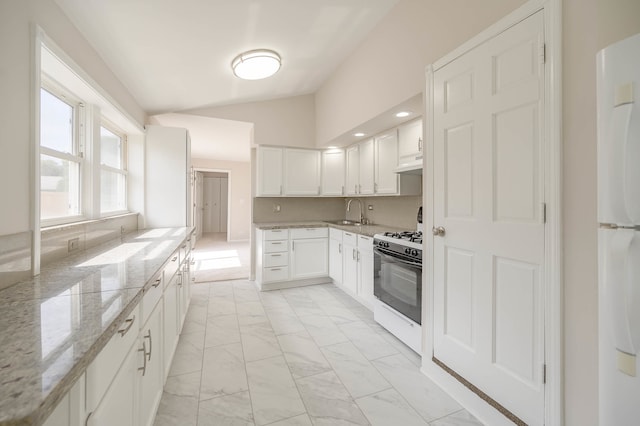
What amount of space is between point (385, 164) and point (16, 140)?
290 cm

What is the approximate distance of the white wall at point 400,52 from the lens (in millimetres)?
1682

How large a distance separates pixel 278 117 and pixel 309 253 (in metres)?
2.05

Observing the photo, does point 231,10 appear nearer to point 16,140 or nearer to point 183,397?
point 16,140

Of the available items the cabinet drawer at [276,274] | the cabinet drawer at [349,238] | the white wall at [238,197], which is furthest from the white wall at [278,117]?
the white wall at [238,197]

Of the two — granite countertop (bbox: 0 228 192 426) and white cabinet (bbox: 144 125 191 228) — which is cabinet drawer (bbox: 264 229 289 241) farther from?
granite countertop (bbox: 0 228 192 426)

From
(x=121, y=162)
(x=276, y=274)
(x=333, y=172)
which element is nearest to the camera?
(x=121, y=162)

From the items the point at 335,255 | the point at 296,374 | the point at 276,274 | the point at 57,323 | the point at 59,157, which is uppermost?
the point at 59,157

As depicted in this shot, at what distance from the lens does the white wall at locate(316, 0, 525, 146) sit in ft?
5.52

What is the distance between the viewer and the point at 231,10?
1.97 meters

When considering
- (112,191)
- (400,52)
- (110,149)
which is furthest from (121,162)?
(400,52)

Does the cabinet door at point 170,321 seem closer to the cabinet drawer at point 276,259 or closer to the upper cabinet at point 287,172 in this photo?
the cabinet drawer at point 276,259

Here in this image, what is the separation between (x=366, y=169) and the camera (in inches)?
142

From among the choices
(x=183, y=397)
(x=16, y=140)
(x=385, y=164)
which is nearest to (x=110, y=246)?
(x=16, y=140)

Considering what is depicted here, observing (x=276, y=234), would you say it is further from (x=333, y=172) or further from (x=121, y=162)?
(x=121, y=162)
